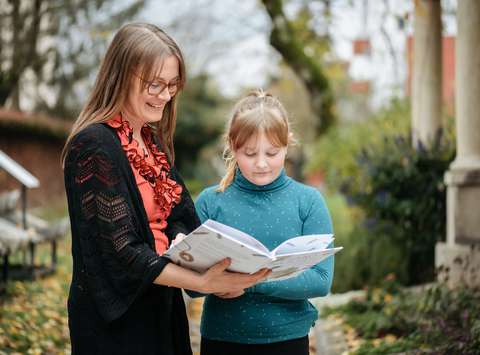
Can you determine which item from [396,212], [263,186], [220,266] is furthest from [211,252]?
[396,212]

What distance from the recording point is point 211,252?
198cm

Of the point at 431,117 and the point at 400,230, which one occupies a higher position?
the point at 431,117

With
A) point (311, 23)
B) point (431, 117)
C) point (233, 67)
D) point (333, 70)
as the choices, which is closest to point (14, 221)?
point (431, 117)

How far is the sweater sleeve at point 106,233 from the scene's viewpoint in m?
2.01

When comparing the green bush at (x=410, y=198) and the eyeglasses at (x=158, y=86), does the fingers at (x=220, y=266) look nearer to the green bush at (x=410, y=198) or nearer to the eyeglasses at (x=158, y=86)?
the eyeglasses at (x=158, y=86)

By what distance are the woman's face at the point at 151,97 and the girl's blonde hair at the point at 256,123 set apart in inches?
13.1

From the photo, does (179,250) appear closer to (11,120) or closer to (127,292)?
(127,292)

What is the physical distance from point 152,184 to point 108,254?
0.99ft

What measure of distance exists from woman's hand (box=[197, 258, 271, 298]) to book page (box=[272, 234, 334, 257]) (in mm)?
98

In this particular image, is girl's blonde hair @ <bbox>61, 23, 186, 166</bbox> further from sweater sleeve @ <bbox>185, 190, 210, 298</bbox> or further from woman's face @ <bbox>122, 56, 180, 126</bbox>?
sweater sleeve @ <bbox>185, 190, 210, 298</bbox>

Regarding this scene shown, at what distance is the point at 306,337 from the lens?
254 centimetres

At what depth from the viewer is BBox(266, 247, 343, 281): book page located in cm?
202

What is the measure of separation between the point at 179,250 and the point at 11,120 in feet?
45.4

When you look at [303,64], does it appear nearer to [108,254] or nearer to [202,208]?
[202,208]
